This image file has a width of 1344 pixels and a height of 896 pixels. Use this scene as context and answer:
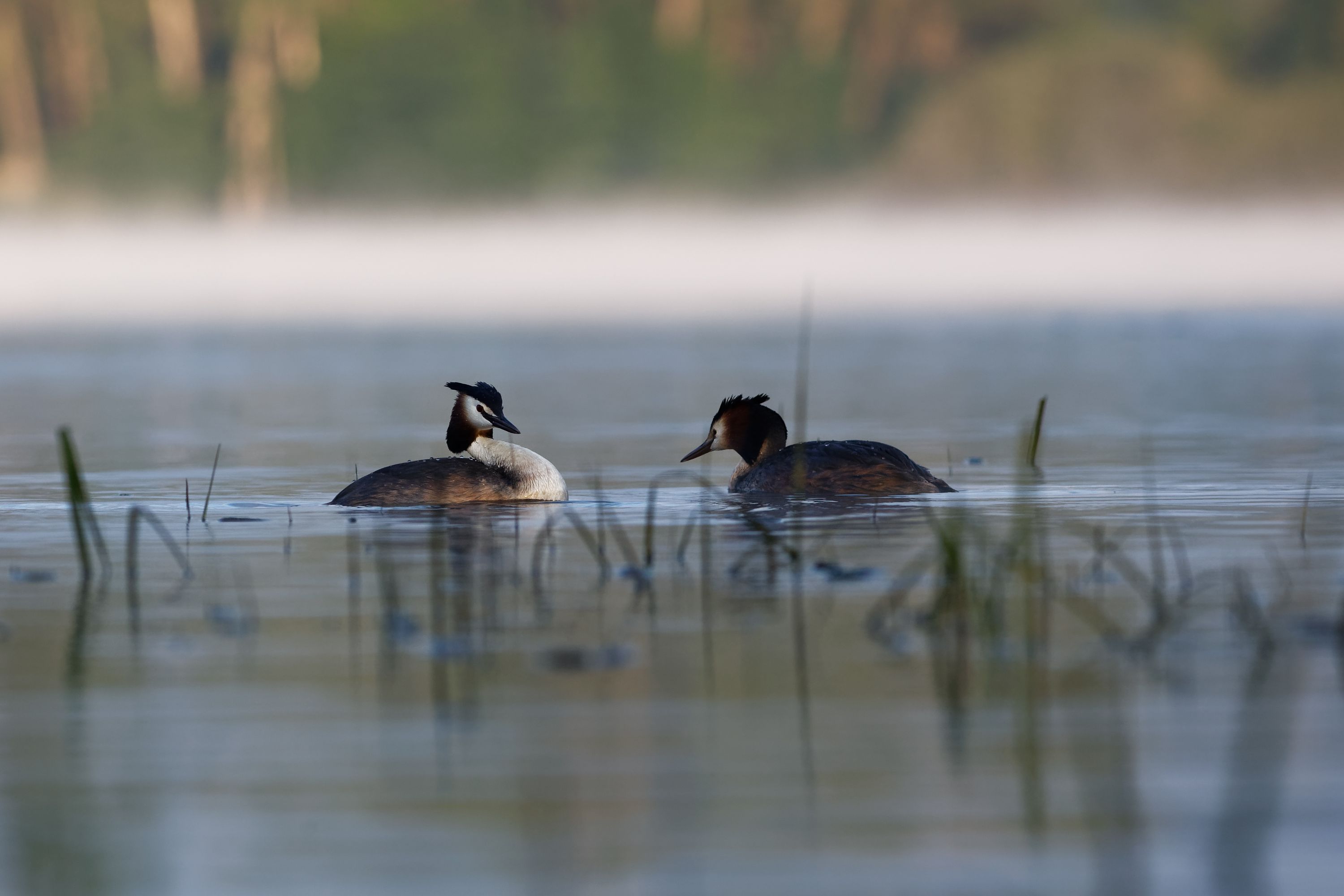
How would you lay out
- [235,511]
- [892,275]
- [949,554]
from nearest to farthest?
[949,554] < [235,511] < [892,275]

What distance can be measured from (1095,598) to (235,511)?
5171 mm

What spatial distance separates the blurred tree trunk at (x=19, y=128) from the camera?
313 feet

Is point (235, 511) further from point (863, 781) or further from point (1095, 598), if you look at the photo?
point (863, 781)

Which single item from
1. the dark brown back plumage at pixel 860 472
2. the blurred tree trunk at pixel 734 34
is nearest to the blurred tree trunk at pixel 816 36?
the blurred tree trunk at pixel 734 34

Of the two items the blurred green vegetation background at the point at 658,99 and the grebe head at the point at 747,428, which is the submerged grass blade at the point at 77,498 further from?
the blurred green vegetation background at the point at 658,99

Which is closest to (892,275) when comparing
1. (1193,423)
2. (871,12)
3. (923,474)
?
(871,12)

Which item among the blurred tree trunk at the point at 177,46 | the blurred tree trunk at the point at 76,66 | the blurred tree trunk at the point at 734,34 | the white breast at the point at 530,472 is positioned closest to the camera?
the white breast at the point at 530,472

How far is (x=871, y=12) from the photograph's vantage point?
323ft

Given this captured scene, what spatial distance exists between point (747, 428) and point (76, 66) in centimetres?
8918

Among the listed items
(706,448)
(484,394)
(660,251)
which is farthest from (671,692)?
(660,251)

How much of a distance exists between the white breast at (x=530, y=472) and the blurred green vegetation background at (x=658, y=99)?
84.8 meters

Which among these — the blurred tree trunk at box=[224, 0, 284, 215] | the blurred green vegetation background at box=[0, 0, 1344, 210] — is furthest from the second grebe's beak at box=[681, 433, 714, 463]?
the blurred tree trunk at box=[224, 0, 284, 215]

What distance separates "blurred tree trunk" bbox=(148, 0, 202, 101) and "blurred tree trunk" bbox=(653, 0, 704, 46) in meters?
18.9

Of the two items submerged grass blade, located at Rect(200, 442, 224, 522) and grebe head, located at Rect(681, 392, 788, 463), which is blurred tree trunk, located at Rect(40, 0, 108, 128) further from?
grebe head, located at Rect(681, 392, 788, 463)
